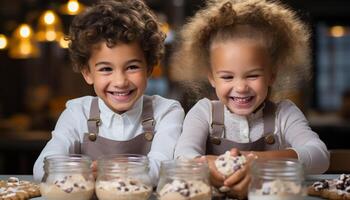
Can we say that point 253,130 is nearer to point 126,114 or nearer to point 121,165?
point 126,114

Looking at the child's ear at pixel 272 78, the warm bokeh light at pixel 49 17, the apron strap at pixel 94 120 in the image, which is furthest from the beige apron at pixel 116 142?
the warm bokeh light at pixel 49 17

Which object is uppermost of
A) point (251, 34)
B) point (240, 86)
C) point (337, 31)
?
point (337, 31)

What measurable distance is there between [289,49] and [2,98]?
665cm

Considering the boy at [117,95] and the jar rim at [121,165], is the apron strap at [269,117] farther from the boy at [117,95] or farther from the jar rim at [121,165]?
the jar rim at [121,165]

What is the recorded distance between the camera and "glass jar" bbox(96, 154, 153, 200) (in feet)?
4.82

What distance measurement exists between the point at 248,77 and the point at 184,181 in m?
0.45

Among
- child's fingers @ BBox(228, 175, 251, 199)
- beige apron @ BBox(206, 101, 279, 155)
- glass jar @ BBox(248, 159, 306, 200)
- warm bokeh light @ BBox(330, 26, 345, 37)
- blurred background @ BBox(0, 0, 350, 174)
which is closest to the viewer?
glass jar @ BBox(248, 159, 306, 200)

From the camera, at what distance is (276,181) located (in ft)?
4.66

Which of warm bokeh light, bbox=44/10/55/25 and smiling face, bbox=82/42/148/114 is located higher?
warm bokeh light, bbox=44/10/55/25

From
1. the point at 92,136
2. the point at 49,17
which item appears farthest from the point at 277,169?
the point at 49,17

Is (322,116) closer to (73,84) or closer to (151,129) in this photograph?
(73,84)

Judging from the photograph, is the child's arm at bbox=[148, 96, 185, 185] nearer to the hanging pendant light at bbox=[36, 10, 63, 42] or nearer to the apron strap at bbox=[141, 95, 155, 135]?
the apron strap at bbox=[141, 95, 155, 135]

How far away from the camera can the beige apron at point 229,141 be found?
190 centimetres

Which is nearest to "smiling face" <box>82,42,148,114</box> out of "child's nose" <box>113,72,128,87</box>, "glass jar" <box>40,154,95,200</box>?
"child's nose" <box>113,72,128,87</box>
